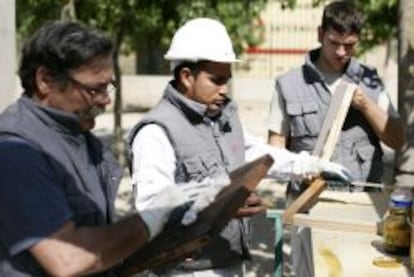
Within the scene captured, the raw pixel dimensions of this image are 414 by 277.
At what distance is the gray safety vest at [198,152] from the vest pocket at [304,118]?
3.00 ft

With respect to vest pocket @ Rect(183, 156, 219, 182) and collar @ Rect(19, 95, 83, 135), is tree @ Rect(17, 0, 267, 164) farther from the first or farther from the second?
collar @ Rect(19, 95, 83, 135)

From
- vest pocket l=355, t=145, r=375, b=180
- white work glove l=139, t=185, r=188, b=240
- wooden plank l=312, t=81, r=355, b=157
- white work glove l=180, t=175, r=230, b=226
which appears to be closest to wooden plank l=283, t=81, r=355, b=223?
wooden plank l=312, t=81, r=355, b=157

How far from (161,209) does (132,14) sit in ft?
24.5

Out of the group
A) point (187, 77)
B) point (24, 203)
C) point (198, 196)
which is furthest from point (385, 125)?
point (24, 203)

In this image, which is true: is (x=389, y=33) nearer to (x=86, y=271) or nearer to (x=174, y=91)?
(x=174, y=91)

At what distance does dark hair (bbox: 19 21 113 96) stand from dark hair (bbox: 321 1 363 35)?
5.77 ft

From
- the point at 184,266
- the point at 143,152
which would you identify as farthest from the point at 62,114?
the point at 184,266

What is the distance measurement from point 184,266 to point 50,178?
0.91m

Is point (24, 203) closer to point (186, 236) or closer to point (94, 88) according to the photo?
point (94, 88)

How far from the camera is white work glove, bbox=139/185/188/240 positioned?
199 centimetres

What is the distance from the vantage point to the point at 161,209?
2.07 m

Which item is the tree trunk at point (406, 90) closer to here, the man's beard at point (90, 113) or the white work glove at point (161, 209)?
the white work glove at point (161, 209)

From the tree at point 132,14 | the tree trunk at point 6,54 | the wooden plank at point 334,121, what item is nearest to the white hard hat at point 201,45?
the wooden plank at point 334,121

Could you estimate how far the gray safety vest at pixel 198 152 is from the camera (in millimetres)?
2643
